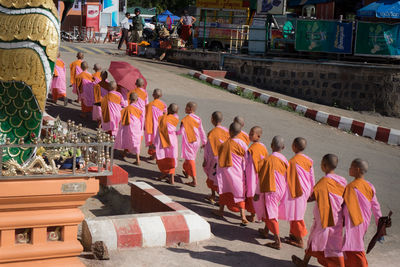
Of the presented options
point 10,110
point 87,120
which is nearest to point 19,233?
point 10,110

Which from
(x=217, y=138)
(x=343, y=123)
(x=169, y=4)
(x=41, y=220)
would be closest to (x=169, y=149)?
(x=217, y=138)

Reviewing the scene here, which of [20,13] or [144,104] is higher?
[20,13]

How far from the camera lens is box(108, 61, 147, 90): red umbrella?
11.7 meters

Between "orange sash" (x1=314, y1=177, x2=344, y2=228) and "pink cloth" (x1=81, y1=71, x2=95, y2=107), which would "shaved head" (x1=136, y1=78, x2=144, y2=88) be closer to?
"pink cloth" (x1=81, y1=71, x2=95, y2=107)

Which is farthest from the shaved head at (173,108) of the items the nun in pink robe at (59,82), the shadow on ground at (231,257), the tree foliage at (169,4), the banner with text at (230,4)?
the tree foliage at (169,4)

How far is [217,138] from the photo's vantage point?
28.9 ft

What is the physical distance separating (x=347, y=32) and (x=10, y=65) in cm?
1278

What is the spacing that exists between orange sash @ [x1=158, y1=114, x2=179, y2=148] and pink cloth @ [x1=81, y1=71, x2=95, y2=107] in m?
3.49

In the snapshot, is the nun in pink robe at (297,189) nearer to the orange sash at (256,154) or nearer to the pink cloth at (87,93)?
the orange sash at (256,154)

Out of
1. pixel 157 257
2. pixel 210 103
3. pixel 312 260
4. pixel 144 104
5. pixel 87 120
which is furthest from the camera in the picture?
pixel 210 103

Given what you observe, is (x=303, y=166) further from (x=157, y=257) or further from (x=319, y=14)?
(x=319, y=14)

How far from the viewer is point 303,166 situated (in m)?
7.35

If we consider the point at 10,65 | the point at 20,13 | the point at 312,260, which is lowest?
the point at 312,260

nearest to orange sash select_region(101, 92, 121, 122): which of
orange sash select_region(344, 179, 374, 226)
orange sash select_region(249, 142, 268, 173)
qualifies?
orange sash select_region(249, 142, 268, 173)
